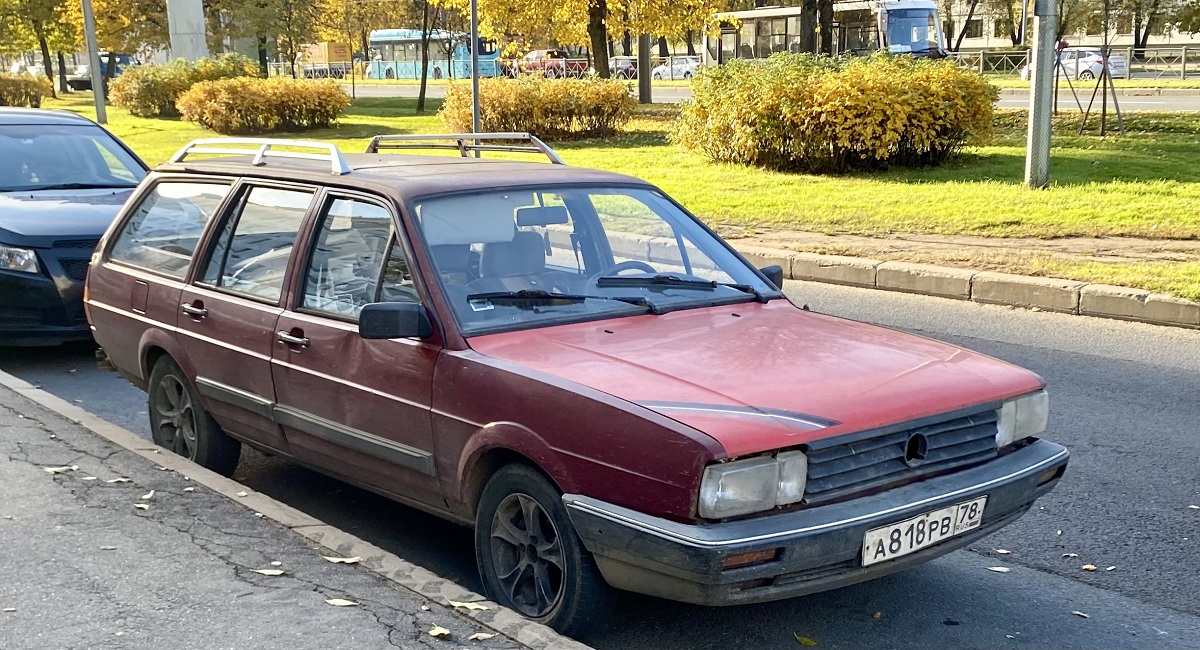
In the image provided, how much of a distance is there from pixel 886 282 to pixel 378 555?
7341 mm

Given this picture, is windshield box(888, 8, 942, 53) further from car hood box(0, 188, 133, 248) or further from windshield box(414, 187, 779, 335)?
windshield box(414, 187, 779, 335)

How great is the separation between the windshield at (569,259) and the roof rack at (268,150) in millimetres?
656

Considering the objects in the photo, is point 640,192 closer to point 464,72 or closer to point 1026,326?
point 1026,326

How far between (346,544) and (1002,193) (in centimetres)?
1144

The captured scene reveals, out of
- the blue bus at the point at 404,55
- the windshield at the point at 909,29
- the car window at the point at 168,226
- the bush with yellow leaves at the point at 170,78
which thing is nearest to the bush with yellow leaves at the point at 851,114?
the car window at the point at 168,226

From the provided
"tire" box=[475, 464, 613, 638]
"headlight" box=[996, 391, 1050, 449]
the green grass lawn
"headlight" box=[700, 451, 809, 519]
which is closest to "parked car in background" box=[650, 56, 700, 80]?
the green grass lawn

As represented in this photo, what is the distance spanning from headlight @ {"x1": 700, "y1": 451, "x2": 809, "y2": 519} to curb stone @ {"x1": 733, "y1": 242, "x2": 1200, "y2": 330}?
21.0 ft

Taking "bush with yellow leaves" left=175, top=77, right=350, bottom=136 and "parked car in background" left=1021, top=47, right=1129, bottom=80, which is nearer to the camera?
"bush with yellow leaves" left=175, top=77, right=350, bottom=136

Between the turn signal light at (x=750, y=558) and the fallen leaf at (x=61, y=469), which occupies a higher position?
the turn signal light at (x=750, y=558)

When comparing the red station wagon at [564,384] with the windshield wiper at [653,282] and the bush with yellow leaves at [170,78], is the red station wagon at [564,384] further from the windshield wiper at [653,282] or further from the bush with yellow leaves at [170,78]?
the bush with yellow leaves at [170,78]

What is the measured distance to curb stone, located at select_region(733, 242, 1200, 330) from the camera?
8.95 m

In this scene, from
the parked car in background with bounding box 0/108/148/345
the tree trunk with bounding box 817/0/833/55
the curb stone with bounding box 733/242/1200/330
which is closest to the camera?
the parked car in background with bounding box 0/108/148/345

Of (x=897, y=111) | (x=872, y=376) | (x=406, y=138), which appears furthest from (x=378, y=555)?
(x=897, y=111)

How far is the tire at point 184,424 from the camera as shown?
5484 millimetres
